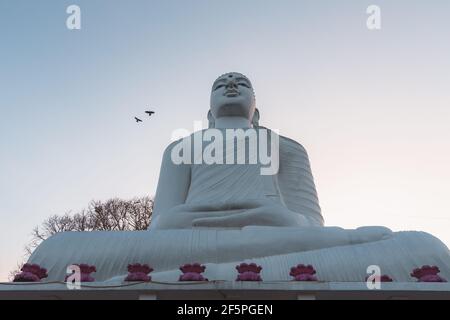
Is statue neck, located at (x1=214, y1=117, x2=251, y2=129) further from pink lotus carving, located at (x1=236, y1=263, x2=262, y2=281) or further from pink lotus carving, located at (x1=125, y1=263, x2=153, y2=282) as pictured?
pink lotus carving, located at (x1=125, y1=263, x2=153, y2=282)

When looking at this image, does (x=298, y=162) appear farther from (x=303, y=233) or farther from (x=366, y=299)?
(x=366, y=299)

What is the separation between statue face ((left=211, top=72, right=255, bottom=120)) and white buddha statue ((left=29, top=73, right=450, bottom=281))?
491 millimetres

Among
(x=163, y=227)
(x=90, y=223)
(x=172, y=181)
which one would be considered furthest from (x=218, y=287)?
(x=90, y=223)

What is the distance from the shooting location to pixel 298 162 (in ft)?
30.9

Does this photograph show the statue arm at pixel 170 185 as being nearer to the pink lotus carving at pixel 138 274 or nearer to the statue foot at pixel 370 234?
the statue foot at pixel 370 234

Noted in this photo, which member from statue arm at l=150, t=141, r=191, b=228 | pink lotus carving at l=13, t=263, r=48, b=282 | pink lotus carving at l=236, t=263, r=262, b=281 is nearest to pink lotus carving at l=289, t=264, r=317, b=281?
pink lotus carving at l=236, t=263, r=262, b=281

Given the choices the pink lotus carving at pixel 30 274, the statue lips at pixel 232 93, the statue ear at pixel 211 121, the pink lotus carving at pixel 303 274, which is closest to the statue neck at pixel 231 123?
the statue ear at pixel 211 121

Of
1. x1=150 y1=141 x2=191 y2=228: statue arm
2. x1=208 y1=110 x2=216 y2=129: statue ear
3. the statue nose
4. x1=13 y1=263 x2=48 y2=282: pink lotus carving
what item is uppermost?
the statue nose

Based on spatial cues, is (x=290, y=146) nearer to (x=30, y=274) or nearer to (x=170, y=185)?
(x=170, y=185)

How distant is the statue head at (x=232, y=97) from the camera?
9.59 m

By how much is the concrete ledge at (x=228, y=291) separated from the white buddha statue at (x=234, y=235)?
120 centimetres

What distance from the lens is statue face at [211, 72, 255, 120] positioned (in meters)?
9.59

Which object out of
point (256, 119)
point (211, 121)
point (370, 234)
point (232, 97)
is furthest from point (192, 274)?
point (256, 119)
